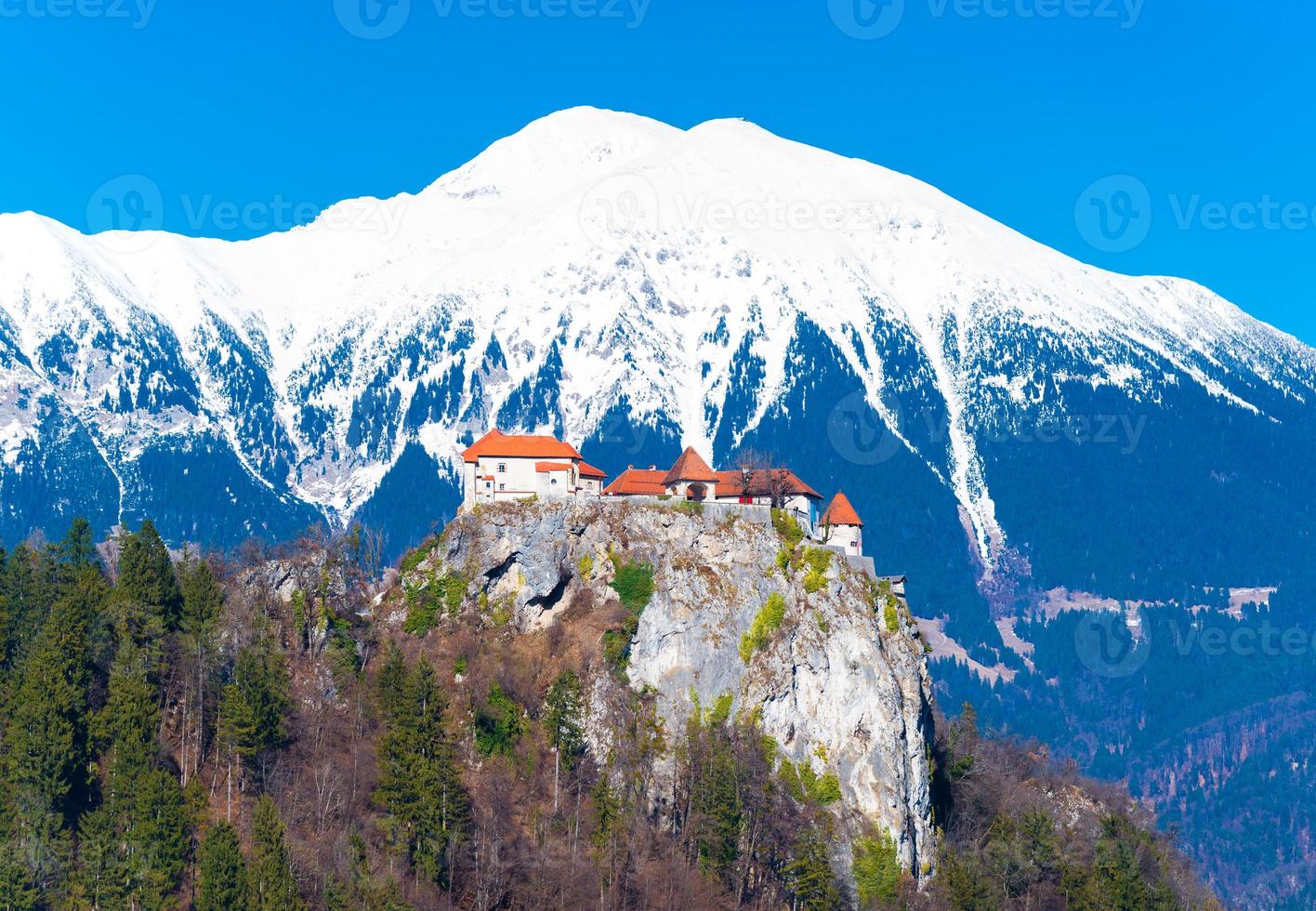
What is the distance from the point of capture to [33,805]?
10775 centimetres

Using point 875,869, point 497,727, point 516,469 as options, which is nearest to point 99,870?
point 497,727

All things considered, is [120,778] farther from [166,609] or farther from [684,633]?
[684,633]

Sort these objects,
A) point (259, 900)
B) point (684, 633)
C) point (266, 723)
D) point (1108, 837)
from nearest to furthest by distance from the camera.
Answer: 1. point (259, 900)
2. point (266, 723)
3. point (684, 633)
4. point (1108, 837)

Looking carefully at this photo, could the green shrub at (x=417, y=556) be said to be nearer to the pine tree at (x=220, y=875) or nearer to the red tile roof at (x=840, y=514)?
the pine tree at (x=220, y=875)

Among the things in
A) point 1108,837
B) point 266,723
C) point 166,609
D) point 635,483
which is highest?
point 635,483

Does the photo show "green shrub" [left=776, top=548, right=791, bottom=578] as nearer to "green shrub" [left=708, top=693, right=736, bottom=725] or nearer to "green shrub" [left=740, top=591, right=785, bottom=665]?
"green shrub" [left=740, top=591, right=785, bottom=665]

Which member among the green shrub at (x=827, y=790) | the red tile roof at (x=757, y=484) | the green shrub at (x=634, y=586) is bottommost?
the green shrub at (x=827, y=790)

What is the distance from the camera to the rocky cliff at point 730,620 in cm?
12744

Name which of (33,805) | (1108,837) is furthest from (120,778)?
(1108,837)

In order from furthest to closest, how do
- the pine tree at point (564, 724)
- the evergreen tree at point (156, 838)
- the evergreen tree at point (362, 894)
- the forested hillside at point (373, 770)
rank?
the pine tree at point (564, 724) → the forested hillside at point (373, 770) → the evergreen tree at point (362, 894) → the evergreen tree at point (156, 838)

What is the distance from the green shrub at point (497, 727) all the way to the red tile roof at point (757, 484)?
28659 millimetres

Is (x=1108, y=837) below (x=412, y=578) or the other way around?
below

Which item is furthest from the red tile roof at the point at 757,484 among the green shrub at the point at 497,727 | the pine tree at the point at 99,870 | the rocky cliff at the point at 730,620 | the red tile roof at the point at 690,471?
the pine tree at the point at 99,870

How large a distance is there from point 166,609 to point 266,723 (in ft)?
38.3
